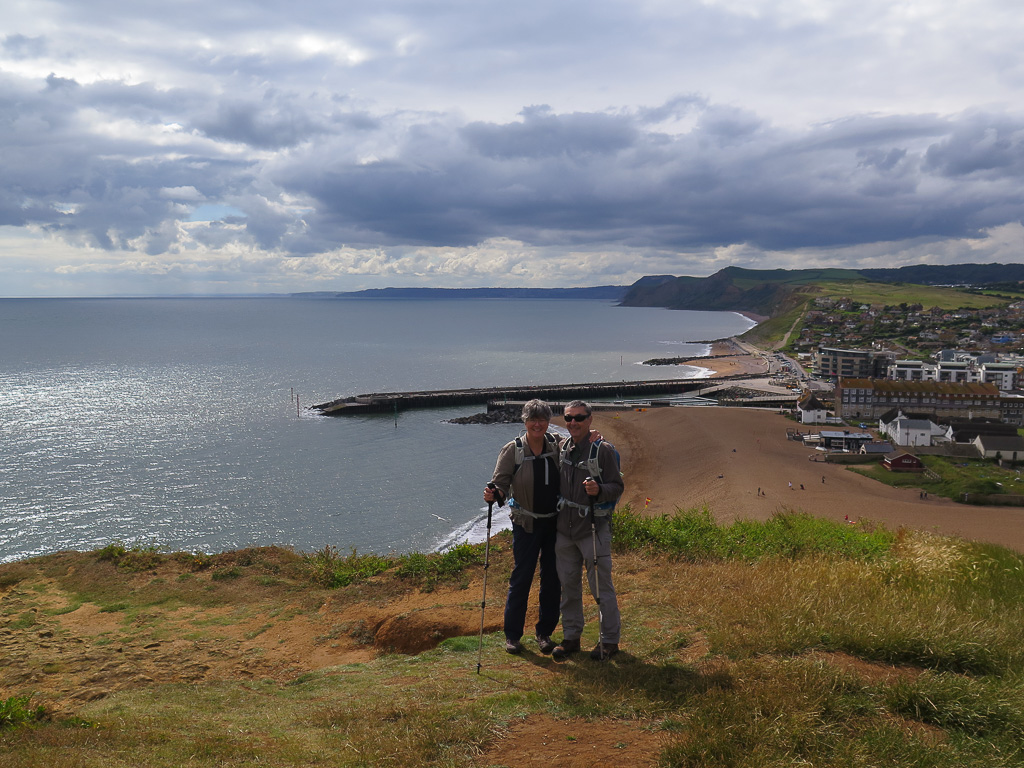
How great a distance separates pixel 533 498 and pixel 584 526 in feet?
1.78

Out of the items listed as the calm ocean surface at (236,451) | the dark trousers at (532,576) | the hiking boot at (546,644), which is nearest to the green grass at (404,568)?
the dark trousers at (532,576)

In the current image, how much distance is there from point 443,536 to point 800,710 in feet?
70.0

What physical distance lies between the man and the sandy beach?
42.0ft

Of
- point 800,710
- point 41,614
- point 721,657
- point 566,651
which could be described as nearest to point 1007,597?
point 721,657

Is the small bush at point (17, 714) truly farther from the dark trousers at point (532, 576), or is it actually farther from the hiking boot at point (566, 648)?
the hiking boot at point (566, 648)

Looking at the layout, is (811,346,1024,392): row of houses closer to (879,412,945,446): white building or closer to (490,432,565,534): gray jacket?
(879,412,945,446): white building

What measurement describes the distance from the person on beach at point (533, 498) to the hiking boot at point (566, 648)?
0.18 meters

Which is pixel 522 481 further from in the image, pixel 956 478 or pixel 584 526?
pixel 956 478

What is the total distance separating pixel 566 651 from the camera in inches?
235

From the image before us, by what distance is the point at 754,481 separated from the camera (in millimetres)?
32812

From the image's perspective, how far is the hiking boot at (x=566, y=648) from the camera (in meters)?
5.91

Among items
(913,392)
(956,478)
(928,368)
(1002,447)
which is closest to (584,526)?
(956,478)

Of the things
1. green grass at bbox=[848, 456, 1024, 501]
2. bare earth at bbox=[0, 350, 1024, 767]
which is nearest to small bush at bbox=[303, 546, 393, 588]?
bare earth at bbox=[0, 350, 1024, 767]

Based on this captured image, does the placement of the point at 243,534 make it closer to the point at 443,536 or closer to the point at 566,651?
the point at 443,536
